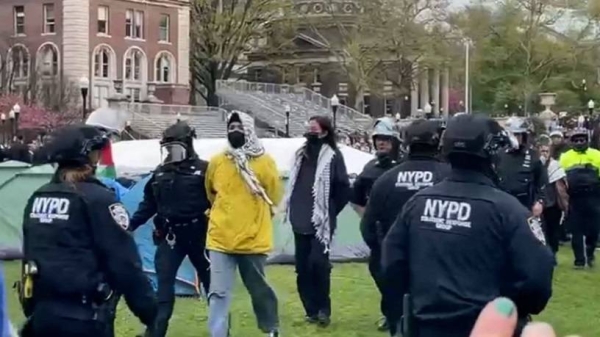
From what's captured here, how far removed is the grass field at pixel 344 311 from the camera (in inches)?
426

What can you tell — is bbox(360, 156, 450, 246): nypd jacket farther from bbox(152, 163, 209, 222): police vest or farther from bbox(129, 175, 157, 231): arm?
bbox(129, 175, 157, 231): arm

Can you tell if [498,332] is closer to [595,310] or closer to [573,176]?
[595,310]

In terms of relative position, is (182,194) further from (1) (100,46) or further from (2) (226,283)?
(1) (100,46)

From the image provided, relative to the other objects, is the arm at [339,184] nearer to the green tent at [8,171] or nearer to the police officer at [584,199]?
the police officer at [584,199]

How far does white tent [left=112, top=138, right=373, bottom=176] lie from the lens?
17844 mm

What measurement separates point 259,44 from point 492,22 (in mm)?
15704

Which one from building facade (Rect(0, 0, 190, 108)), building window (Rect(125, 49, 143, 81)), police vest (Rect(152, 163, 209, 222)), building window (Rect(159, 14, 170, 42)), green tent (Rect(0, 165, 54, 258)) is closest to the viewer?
police vest (Rect(152, 163, 209, 222))

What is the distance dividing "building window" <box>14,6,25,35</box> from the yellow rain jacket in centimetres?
5995

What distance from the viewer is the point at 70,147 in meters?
5.88

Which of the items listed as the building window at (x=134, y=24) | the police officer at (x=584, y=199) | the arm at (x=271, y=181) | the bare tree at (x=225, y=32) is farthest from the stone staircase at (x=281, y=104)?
the arm at (x=271, y=181)

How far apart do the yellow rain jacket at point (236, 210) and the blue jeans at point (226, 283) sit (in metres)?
0.09

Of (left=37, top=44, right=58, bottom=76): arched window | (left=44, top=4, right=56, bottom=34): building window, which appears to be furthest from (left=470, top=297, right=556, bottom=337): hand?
(left=44, top=4, right=56, bottom=34): building window

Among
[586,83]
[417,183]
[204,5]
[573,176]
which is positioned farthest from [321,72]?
[417,183]

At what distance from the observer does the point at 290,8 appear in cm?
7169
